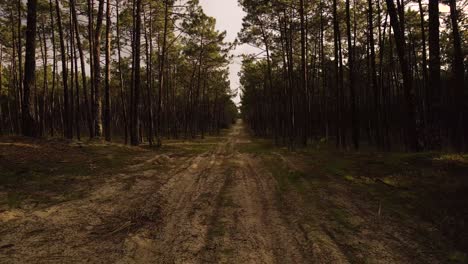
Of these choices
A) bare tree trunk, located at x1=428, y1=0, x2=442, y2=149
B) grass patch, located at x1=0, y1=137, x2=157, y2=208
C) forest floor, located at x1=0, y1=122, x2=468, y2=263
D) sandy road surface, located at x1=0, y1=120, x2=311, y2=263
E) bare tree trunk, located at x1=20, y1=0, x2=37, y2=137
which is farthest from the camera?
bare tree trunk, located at x1=428, y1=0, x2=442, y2=149

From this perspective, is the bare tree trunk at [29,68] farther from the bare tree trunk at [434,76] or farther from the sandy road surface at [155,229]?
the bare tree trunk at [434,76]

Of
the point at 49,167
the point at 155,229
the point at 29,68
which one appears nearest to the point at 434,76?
the point at 155,229

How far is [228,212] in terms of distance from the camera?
6.04 meters

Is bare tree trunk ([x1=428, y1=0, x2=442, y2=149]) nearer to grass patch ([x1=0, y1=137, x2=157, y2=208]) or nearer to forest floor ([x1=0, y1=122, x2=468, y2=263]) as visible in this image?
forest floor ([x1=0, y1=122, x2=468, y2=263])

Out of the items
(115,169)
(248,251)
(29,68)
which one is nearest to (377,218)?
(248,251)

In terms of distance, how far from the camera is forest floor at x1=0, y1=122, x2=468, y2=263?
436cm

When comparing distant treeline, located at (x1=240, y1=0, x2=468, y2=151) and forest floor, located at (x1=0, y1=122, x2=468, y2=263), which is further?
distant treeline, located at (x1=240, y1=0, x2=468, y2=151)

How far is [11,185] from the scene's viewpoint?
22.5ft

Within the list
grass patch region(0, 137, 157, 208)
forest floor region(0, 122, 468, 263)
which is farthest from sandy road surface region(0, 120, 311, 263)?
grass patch region(0, 137, 157, 208)

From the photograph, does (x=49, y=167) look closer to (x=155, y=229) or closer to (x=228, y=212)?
(x=155, y=229)

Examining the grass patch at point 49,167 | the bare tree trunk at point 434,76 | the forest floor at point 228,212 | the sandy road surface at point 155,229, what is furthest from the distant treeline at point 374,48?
the grass patch at point 49,167

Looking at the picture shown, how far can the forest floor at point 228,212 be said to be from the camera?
436 centimetres

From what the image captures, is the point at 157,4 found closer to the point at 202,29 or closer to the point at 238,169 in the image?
the point at 202,29

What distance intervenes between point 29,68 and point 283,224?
11.0m
